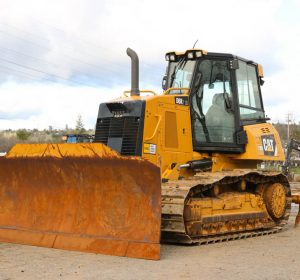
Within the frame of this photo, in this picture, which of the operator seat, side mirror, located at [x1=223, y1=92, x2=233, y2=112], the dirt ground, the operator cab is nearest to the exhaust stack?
the operator cab

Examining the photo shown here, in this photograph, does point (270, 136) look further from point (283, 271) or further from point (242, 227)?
point (283, 271)

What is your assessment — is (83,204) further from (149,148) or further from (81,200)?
(149,148)

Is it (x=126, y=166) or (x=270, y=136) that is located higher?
(x=270, y=136)

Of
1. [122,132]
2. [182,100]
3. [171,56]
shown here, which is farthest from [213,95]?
[122,132]

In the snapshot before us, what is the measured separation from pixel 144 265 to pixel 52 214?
6.90 feet

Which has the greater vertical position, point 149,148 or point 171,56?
point 171,56

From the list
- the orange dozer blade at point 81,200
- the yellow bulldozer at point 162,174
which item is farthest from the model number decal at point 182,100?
the orange dozer blade at point 81,200

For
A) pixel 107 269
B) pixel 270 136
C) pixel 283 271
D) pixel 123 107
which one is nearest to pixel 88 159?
pixel 123 107

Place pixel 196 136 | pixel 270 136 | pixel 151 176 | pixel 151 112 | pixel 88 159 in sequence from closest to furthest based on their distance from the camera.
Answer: pixel 151 176, pixel 88 159, pixel 151 112, pixel 196 136, pixel 270 136

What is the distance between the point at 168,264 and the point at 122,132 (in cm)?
283

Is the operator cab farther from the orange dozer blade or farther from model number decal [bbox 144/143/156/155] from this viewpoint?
the orange dozer blade

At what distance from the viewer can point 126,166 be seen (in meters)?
7.29

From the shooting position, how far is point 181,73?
31.6 feet

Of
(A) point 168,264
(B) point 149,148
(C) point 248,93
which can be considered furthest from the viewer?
(C) point 248,93
